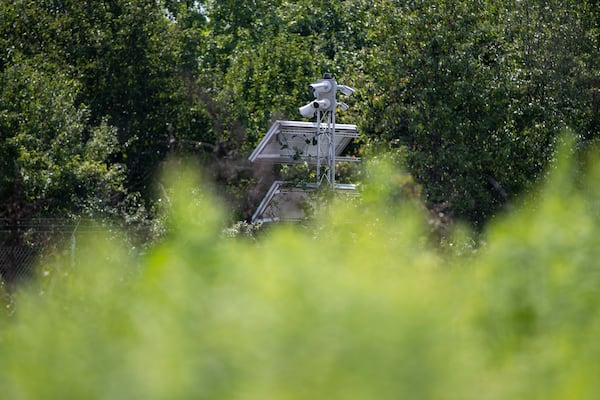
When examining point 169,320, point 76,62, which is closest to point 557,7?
point 76,62

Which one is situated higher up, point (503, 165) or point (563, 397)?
point (563, 397)

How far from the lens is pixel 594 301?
10.1 feet

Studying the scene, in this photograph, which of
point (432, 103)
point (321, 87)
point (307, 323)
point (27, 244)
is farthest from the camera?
point (432, 103)

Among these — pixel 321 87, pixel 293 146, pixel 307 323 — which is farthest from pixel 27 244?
pixel 307 323

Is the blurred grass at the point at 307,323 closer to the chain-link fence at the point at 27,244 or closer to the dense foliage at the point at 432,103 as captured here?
the chain-link fence at the point at 27,244

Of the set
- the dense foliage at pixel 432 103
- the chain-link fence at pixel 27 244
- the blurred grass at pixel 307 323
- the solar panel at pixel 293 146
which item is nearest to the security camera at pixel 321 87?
the dense foliage at pixel 432 103

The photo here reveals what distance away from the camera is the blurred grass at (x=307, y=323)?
2205 mm

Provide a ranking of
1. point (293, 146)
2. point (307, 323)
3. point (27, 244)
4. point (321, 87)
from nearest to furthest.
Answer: point (307, 323) → point (27, 244) → point (321, 87) → point (293, 146)

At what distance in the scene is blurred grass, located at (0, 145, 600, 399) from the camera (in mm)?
2205

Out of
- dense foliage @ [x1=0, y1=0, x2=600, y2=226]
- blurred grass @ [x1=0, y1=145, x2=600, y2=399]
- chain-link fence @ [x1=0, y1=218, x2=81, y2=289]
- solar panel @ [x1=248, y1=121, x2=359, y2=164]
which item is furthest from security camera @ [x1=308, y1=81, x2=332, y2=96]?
blurred grass @ [x1=0, y1=145, x2=600, y2=399]

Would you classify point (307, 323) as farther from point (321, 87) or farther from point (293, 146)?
point (293, 146)

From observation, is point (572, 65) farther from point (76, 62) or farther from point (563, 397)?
point (563, 397)

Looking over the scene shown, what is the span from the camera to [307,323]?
230 cm

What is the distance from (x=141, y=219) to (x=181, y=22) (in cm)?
1278
